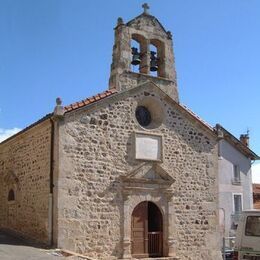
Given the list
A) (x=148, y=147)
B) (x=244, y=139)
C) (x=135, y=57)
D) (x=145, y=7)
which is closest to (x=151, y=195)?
(x=148, y=147)

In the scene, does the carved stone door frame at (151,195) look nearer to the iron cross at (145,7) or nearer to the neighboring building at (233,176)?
the iron cross at (145,7)

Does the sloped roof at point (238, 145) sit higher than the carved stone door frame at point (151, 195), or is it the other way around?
the sloped roof at point (238, 145)

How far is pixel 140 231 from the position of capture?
15.9 m

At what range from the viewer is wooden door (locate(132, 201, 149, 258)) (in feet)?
51.3

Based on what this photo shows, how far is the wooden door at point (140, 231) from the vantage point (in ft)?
51.3

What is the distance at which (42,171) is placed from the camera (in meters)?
15.3

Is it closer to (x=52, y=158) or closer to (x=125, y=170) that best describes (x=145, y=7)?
(x=125, y=170)

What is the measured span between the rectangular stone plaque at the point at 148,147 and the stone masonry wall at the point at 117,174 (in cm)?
22

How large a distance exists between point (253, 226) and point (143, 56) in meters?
8.60

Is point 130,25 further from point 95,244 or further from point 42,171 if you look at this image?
point 95,244

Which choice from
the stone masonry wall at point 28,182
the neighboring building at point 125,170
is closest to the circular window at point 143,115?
the neighboring building at point 125,170

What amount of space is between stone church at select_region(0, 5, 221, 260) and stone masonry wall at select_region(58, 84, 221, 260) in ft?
0.11

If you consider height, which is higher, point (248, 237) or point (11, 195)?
point (11, 195)

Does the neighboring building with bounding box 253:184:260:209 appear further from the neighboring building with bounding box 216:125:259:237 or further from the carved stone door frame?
the carved stone door frame
